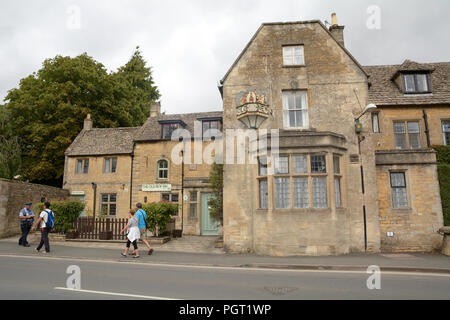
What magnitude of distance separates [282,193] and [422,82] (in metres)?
14.6

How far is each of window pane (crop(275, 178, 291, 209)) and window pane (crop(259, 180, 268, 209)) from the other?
23.4 inches

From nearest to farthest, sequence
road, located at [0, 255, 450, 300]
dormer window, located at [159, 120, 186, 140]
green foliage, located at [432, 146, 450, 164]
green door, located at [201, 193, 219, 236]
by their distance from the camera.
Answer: road, located at [0, 255, 450, 300], green foliage, located at [432, 146, 450, 164], green door, located at [201, 193, 219, 236], dormer window, located at [159, 120, 186, 140]

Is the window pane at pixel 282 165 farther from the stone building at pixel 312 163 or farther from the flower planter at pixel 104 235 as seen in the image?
the flower planter at pixel 104 235

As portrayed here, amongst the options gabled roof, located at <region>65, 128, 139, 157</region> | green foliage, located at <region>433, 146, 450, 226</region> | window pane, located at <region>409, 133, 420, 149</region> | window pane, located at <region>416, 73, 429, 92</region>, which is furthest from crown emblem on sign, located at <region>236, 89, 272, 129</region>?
gabled roof, located at <region>65, 128, 139, 157</region>

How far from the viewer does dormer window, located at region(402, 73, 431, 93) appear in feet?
64.8

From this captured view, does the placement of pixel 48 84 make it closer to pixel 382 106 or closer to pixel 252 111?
pixel 252 111

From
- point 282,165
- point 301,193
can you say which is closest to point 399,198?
point 301,193

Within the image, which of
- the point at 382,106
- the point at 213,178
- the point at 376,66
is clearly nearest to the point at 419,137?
the point at 382,106

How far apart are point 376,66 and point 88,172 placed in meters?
25.2

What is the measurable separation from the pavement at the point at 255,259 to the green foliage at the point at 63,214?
6.83ft

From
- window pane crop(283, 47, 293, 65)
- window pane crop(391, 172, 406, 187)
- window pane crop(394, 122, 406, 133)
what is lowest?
window pane crop(391, 172, 406, 187)

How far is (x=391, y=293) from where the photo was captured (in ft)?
22.0

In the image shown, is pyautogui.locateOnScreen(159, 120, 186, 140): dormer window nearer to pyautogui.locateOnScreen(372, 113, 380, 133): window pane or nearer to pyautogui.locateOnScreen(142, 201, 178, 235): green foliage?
pyautogui.locateOnScreen(142, 201, 178, 235): green foliage

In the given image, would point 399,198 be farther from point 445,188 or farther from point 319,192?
point 319,192
